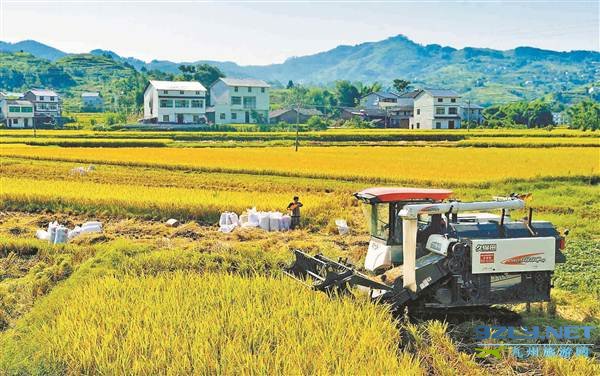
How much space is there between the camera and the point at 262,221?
14.8 meters

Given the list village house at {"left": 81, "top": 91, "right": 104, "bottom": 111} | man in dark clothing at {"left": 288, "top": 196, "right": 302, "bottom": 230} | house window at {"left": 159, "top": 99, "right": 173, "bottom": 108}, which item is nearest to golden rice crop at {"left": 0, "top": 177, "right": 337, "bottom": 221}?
man in dark clothing at {"left": 288, "top": 196, "right": 302, "bottom": 230}

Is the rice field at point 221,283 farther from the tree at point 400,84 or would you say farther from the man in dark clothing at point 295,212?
the tree at point 400,84

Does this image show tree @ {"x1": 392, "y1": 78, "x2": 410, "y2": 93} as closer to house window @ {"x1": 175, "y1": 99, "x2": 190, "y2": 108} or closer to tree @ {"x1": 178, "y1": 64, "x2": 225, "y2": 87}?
tree @ {"x1": 178, "y1": 64, "x2": 225, "y2": 87}

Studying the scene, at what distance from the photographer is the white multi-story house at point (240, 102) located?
70562mm

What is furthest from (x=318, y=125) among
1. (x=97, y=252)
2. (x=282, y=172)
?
(x=97, y=252)

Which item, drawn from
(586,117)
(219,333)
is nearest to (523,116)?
(586,117)

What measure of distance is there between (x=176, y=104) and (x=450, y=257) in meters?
61.4

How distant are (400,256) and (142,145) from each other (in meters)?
35.8

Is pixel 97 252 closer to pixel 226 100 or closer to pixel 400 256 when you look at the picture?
pixel 400 256

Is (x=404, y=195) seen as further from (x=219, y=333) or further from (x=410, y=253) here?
(x=219, y=333)

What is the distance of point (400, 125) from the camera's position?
76562 millimetres

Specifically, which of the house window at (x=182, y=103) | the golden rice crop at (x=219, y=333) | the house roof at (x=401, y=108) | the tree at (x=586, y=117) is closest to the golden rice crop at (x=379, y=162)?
the golden rice crop at (x=219, y=333)

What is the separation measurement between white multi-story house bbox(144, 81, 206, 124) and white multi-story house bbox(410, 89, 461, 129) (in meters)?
25.6

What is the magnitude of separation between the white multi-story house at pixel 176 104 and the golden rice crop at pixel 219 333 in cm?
5935
